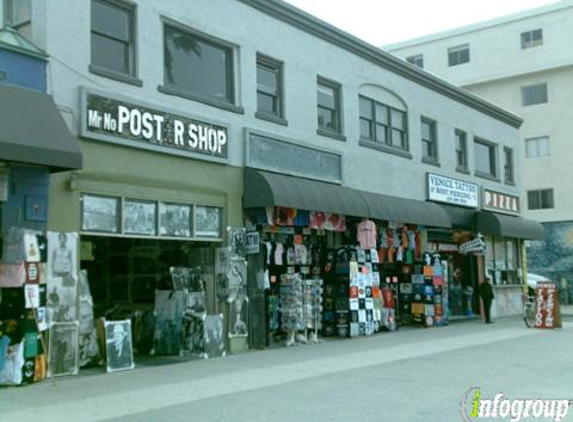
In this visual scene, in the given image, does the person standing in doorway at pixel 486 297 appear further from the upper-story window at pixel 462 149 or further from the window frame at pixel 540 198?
the window frame at pixel 540 198

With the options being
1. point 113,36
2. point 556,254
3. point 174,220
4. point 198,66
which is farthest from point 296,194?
point 556,254

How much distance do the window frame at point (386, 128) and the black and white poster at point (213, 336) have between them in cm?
778

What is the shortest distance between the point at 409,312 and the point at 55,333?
12.6 metres

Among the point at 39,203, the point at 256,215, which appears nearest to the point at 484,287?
the point at 256,215

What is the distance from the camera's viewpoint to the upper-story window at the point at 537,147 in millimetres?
42750

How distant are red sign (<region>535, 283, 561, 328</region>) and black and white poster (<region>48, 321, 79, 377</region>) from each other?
13.9m

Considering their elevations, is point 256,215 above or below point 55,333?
above

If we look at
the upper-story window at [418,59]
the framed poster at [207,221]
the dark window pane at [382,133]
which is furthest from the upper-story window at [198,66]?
the upper-story window at [418,59]

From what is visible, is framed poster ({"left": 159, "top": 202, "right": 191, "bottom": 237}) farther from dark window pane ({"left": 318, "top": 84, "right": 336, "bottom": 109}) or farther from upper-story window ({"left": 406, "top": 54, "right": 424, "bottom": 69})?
upper-story window ({"left": 406, "top": 54, "right": 424, "bottom": 69})

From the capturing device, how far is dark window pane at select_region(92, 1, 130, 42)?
13.0 m

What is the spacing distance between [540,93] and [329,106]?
2893cm

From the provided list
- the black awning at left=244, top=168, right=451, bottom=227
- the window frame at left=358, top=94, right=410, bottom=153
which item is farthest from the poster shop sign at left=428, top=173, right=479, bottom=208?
the window frame at left=358, top=94, right=410, bottom=153

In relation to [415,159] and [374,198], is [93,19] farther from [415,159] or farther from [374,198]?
[415,159]

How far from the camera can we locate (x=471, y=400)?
29.3 ft
